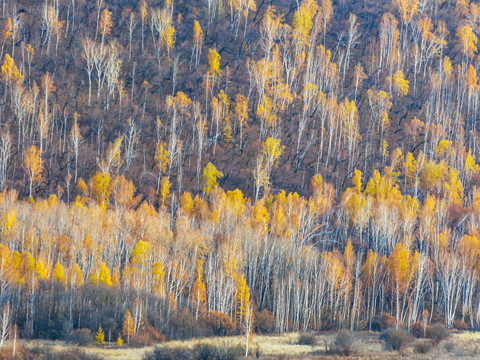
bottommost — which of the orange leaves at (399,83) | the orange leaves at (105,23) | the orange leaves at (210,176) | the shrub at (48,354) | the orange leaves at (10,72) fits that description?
the shrub at (48,354)

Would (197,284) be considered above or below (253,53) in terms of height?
below

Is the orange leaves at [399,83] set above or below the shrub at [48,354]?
above

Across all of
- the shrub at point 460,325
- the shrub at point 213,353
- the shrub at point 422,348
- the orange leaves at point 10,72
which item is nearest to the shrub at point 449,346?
the shrub at point 422,348

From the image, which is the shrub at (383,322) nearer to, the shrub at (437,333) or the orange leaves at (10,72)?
the shrub at (437,333)

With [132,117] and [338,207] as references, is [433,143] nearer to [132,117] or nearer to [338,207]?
[338,207]

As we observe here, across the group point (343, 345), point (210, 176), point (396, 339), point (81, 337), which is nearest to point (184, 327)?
point (81, 337)

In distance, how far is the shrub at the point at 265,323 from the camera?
5487 centimetres

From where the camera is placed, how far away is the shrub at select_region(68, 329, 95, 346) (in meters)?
44.2

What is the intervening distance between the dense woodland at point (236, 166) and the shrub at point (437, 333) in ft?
6.70

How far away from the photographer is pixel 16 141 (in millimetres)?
89062

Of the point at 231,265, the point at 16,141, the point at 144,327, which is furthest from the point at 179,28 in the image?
the point at 144,327

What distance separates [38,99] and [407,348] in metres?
74.8

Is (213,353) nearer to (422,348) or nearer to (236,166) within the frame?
(422,348)

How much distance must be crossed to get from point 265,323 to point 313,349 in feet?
39.9
